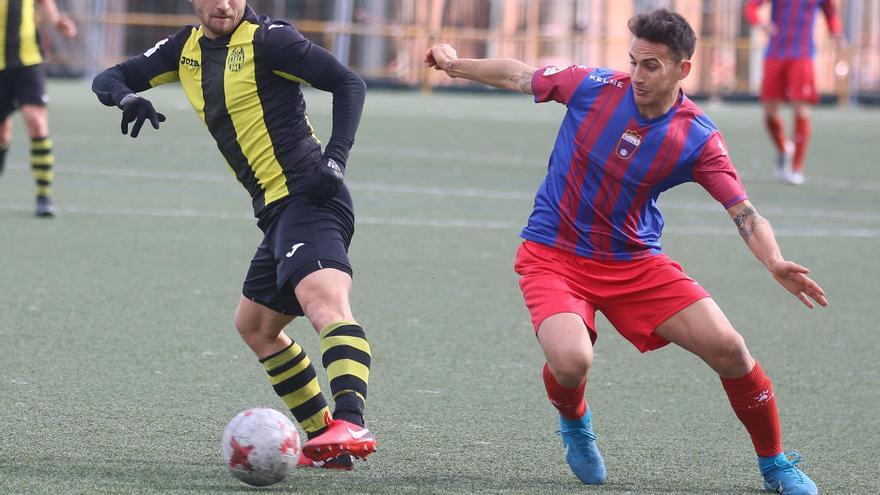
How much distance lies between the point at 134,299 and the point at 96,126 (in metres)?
10.3

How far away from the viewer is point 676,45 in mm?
5062

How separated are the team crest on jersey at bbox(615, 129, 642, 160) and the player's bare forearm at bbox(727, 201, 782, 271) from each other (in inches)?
15.8

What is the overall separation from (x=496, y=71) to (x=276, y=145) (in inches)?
34.0

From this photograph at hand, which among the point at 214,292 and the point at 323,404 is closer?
the point at 323,404

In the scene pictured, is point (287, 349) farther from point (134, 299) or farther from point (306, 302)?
point (134, 299)

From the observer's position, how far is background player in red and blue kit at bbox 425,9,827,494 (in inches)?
198

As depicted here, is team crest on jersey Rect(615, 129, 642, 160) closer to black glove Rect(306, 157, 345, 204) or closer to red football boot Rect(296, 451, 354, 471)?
black glove Rect(306, 157, 345, 204)

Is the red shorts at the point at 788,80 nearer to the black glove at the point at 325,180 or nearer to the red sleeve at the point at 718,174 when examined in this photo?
the red sleeve at the point at 718,174

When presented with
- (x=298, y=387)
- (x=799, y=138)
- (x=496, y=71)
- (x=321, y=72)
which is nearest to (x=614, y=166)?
(x=496, y=71)

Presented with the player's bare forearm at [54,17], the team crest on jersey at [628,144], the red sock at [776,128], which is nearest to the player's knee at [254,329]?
the team crest on jersey at [628,144]

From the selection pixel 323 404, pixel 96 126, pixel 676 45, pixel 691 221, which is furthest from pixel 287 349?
pixel 96 126

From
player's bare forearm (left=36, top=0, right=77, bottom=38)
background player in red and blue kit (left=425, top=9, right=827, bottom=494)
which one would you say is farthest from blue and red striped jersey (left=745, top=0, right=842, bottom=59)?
background player in red and blue kit (left=425, top=9, right=827, bottom=494)

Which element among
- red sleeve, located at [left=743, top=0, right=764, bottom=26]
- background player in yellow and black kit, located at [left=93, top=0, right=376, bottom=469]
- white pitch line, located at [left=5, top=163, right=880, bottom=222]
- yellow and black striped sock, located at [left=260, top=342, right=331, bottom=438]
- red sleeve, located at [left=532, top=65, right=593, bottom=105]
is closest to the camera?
background player in yellow and black kit, located at [left=93, top=0, right=376, bottom=469]

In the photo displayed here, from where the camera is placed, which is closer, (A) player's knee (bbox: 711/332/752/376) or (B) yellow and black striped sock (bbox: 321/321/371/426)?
(B) yellow and black striped sock (bbox: 321/321/371/426)
